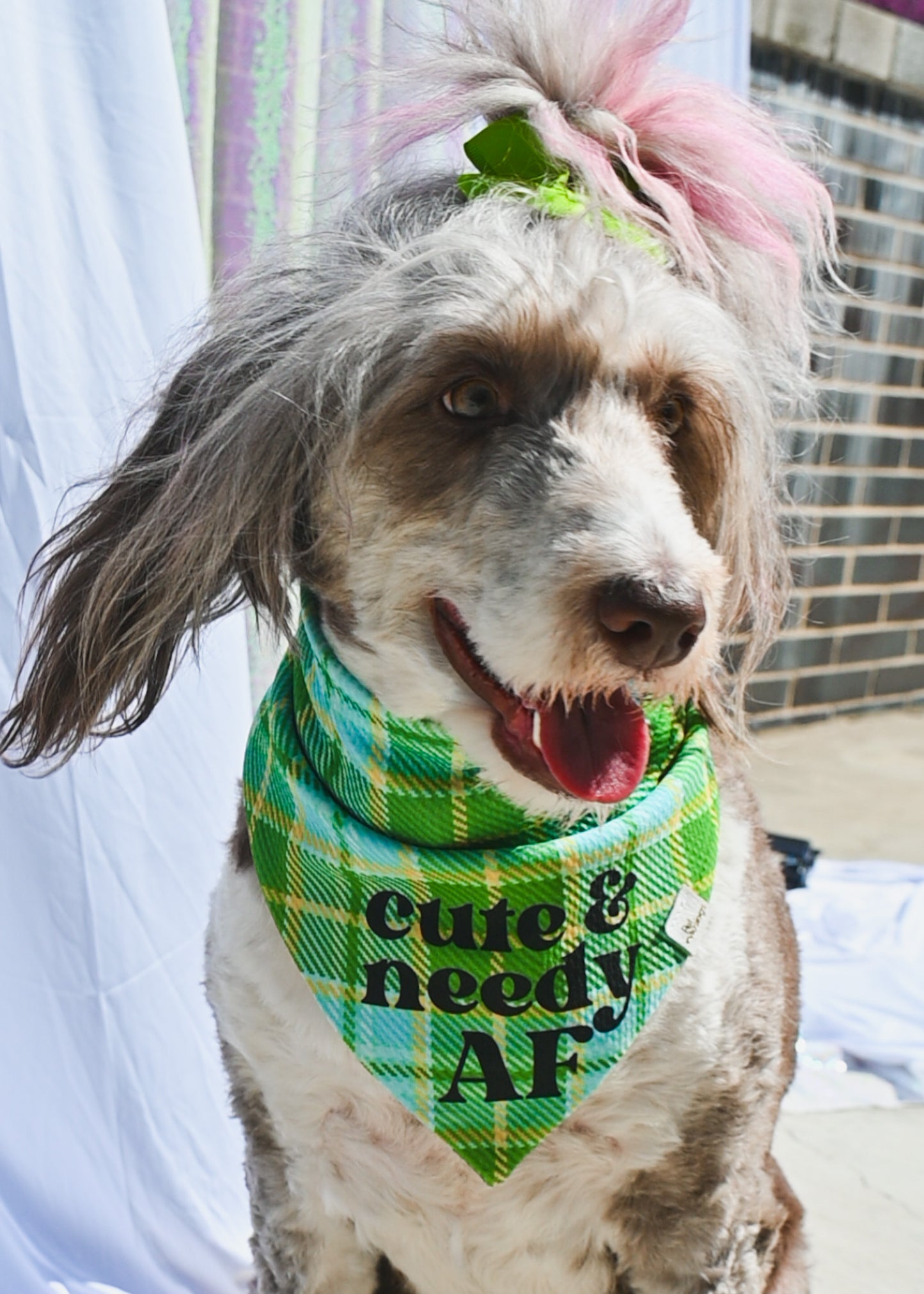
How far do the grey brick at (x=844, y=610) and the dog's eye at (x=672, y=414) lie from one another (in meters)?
3.70

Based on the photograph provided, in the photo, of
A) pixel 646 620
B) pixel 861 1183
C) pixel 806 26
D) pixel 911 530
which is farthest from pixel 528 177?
pixel 911 530

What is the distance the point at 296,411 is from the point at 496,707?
1.24ft

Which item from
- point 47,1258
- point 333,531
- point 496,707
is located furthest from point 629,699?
point 47,1258

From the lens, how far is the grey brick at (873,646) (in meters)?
5.37

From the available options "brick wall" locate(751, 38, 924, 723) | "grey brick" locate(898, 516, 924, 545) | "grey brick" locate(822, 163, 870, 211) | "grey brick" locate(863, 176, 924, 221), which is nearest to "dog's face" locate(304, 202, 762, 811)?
"brick wall" locate(751, 38, 924, 723)

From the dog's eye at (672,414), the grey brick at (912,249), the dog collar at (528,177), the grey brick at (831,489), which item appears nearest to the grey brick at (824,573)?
the grey brick at (831,489)

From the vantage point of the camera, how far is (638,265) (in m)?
1.38

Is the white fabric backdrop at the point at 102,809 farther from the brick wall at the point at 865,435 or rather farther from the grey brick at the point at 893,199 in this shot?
the grey brick at the point at 893,199

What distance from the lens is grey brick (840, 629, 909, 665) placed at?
537 cm

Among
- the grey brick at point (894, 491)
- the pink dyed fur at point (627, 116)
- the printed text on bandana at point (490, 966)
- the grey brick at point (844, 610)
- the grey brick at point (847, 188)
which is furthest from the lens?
the grey brick at point (894, 491)

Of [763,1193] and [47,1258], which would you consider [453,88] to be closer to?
[763,1193]

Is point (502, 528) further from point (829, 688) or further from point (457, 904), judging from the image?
point (829, 688)

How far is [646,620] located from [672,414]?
400 millimetres

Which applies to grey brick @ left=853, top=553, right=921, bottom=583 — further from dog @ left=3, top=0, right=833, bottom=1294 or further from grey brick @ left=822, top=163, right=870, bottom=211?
dog @ left=3, top=0, right=833, bottom=1294
